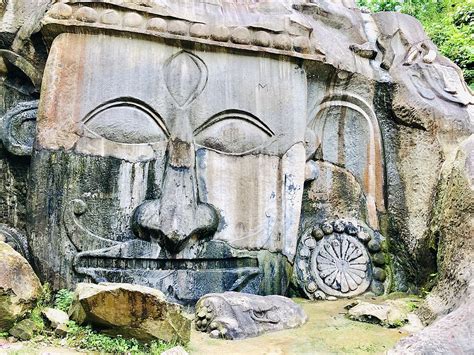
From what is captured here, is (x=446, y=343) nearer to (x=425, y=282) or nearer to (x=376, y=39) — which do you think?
(x=425, y=282)

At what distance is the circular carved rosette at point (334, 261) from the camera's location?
482 centimetres

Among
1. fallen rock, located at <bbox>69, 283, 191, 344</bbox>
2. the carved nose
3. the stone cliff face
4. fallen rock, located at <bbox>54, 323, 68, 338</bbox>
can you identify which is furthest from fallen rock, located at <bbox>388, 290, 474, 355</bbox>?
fallen rock, located at <bbox>54, 323, 68, 338</bbox>

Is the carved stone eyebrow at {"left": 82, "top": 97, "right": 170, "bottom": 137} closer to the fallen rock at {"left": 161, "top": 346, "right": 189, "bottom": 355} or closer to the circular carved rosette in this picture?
the circular carved rosette

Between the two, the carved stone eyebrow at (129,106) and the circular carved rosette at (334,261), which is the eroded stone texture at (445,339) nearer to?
the circular carved rosette at (334,261)

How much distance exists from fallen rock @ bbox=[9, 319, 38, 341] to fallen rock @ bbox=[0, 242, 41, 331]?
1.3 inches

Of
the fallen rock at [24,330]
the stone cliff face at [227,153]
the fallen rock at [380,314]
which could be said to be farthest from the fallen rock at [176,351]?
the fallen rock at [380,314]

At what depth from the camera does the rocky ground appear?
324 cm

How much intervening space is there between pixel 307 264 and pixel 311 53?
1747 mm

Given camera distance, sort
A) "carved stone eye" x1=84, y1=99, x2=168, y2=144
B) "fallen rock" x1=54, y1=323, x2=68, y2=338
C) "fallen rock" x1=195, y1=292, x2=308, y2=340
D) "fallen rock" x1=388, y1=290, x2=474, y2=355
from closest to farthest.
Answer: "fallen rock" x1=388, y1=290, x2=474, y2=355, "fallen rock" x1=54, y1=323, x2=68, y2=338, "fallen rock" x1=195, y1=292, x2=308, y2=340, "carved stone eye" x1=84, y1=99, x2=168, y2=144

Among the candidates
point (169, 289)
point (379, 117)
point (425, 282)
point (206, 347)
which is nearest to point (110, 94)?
point (169, 289)

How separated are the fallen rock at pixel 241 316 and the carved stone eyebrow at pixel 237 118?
50.6 inches

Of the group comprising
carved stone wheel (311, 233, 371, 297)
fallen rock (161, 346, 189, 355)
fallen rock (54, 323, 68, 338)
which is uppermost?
carved stone wheel (311, 233, 371, 297)

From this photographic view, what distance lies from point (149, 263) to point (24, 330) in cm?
107

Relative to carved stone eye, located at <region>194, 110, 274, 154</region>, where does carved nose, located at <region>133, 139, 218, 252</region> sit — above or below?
below
